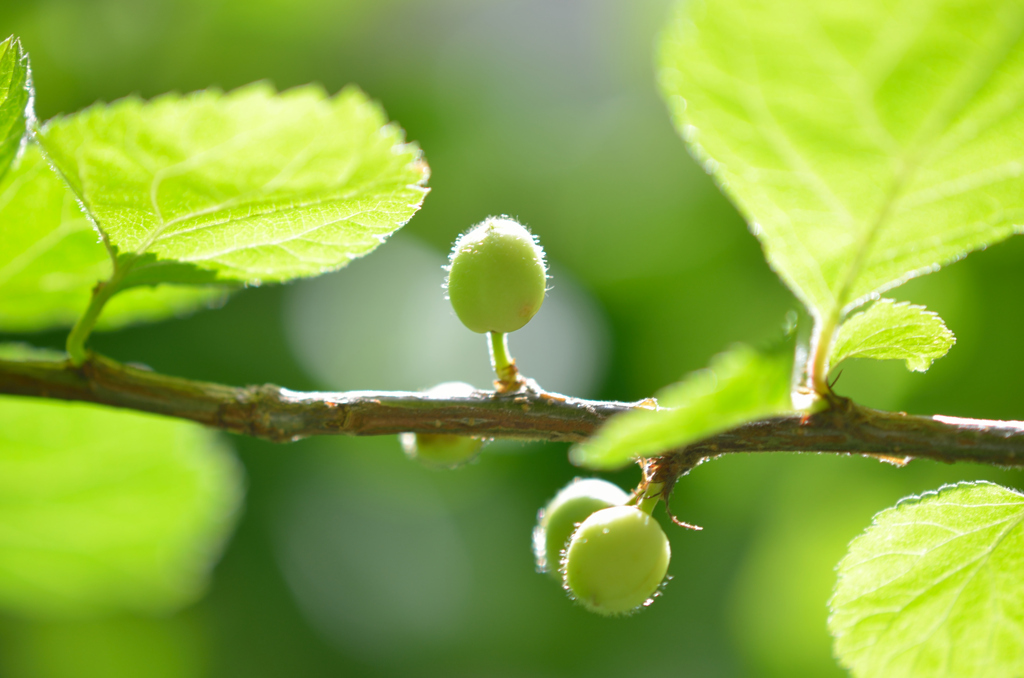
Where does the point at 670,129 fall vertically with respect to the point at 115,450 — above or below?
above

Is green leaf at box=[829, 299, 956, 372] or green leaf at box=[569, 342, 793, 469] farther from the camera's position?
green leaf at box=[829, 299, 956, 372]

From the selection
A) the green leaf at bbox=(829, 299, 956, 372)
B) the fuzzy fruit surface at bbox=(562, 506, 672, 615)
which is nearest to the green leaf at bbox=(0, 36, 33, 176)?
the fuzzy fruit surface at bbox=(562, 506, 672, 615)

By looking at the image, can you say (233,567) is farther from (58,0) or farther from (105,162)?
(105,162)

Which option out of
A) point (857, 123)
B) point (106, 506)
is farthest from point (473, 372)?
point (857, 123)

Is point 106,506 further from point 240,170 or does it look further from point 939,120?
point 939,120

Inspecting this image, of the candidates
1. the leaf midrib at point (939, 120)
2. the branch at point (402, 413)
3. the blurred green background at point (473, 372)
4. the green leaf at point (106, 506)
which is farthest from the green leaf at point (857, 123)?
the blurred green background at point (473, 372)

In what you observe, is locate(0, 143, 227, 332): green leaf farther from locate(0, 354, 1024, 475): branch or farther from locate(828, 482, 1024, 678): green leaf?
locate(828, 482, 1024, 678): green leaf

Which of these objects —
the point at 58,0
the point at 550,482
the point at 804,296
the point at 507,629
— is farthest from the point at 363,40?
the point at 804,296
